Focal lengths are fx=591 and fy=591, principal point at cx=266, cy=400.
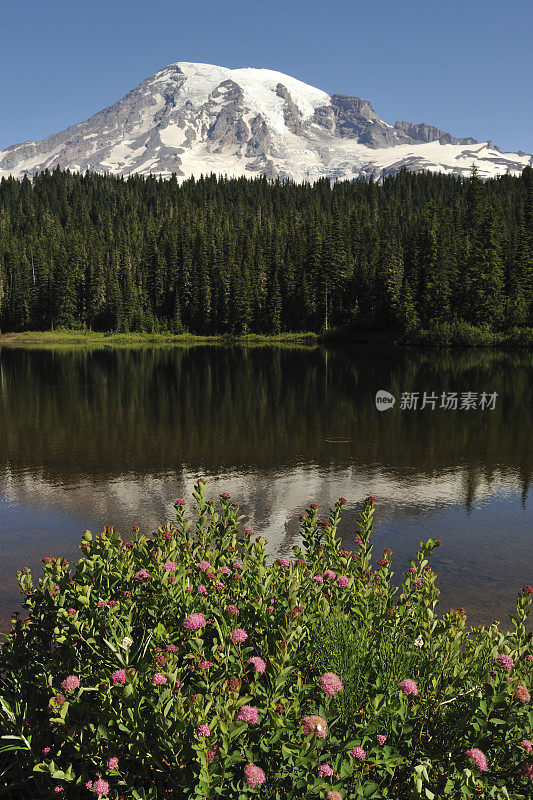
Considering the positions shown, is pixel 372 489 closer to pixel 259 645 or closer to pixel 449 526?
pixel 449 526

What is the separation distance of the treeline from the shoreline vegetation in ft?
8.76

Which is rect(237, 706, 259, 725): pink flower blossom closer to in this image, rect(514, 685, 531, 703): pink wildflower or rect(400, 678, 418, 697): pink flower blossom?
rect(400, 678, 418, 697): pink flower blossom

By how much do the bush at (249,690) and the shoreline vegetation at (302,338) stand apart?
3647 inches

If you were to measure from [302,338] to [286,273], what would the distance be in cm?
2000

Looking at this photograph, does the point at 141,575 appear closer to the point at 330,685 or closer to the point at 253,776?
the point at 330,685

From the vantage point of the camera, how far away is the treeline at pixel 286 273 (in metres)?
98.5

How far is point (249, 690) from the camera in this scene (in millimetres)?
4348

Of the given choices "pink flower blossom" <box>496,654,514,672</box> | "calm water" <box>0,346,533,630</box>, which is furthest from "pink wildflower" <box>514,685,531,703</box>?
"calm water" <box>0,346,533,630</box>

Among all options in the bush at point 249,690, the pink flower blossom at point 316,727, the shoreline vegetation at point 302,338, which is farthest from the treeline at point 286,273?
the pink flower blossom at point 316,727

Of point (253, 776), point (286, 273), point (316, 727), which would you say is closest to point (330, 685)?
point (316, 727)

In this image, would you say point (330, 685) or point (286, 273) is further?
point (286, 273)

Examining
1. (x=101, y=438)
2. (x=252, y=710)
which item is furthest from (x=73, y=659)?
(x=101, y=438)

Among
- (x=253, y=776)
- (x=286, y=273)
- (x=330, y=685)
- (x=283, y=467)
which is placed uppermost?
(x=286, y=273)

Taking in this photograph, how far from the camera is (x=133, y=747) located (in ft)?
12.3
